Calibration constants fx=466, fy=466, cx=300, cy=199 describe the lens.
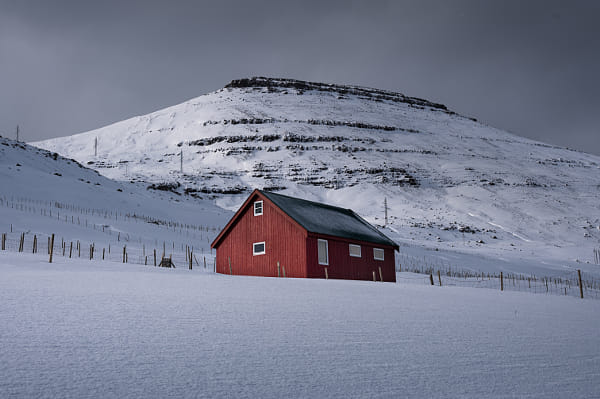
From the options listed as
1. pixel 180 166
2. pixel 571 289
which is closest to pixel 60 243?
pixel 571 289

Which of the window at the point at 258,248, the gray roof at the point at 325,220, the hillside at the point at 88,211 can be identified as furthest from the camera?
the hillside at the point at 88,211

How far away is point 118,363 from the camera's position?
19.4 ft

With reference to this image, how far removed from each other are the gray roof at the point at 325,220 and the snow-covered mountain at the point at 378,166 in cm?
3373

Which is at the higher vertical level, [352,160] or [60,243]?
[352,160]

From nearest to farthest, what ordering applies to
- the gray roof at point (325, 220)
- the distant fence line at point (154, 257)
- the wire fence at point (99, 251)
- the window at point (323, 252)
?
the window at point (323, 252)
the gray roof at point (325, 220)
the wire fence at point (99, 251)
the distant fence line at point (154, 257)

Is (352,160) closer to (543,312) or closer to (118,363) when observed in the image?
(543,312)

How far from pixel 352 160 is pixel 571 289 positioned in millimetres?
85670

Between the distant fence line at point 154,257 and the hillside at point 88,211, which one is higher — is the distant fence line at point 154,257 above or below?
below

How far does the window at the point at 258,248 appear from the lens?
96.1 ft

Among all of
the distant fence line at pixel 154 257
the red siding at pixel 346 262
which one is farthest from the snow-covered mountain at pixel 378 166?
the red siding at pixel 346 262

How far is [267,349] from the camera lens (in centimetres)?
712

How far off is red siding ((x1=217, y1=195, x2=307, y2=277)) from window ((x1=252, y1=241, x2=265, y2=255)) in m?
0.20

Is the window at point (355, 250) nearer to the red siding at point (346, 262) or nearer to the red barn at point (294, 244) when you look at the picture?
the red barn at point (294, 244)

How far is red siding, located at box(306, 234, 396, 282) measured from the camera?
2731 centimetres
